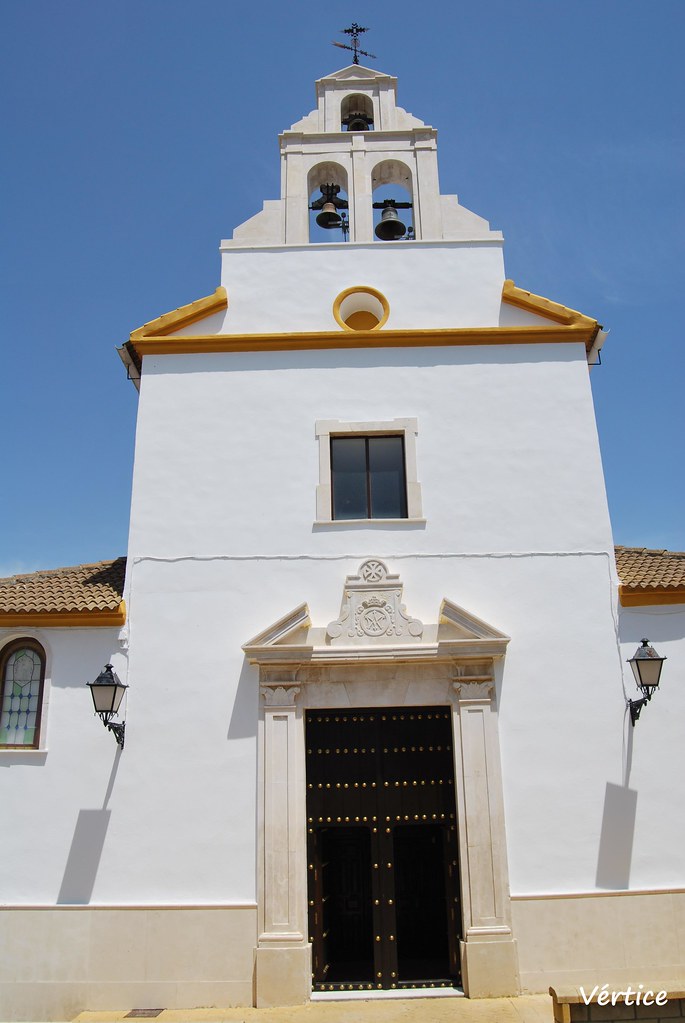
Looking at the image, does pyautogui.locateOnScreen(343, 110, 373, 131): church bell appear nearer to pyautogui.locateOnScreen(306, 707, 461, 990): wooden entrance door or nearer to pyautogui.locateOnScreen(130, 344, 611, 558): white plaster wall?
pyautogui.locateOnScreen(130, 344, 611, 558): white plaster wall

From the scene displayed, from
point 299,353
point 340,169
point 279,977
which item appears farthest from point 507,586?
point 340,169

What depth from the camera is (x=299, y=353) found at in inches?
381

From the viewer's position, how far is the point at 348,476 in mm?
9297

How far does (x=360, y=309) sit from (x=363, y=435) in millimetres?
1901

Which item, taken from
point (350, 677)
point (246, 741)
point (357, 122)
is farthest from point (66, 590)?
point (357, 122)

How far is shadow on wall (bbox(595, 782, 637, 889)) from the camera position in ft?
25.9

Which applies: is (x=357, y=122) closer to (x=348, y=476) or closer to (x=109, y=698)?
(x=348, y=476)

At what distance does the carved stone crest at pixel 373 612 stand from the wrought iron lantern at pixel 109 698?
7.29ft

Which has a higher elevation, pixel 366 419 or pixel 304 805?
pixel 366 419

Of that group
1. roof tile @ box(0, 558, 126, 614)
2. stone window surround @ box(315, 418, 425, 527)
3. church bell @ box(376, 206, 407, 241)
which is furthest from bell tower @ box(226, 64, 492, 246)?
roof tile @ box(0, 558, 126, 614)

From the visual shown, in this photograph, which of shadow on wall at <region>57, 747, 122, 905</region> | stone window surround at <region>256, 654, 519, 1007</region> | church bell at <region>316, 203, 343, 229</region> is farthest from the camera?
church bell at <region>316, 203, 343, 229</region>

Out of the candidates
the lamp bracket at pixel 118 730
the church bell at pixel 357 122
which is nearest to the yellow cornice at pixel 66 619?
the lamp bracket at pixel 118 730

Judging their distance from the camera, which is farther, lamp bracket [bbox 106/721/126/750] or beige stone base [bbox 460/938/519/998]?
lamp bracket [bbox 106/721/126/750]

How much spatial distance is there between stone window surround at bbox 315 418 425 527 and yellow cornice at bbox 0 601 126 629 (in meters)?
2.39
